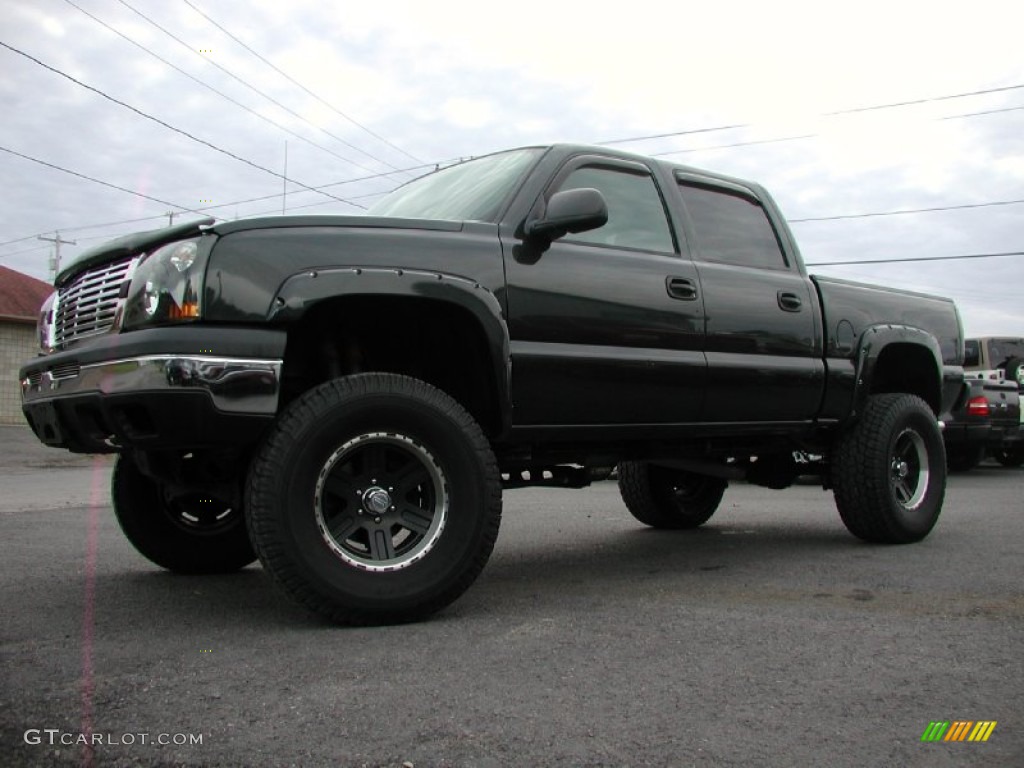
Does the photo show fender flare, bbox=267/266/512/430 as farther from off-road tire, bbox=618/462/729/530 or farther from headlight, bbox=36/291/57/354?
off-road tire, bbox=618/462/729/530

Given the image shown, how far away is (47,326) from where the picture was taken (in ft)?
13.0

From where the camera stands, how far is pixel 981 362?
15.3m

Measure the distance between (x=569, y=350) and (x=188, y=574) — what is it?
2.13 m

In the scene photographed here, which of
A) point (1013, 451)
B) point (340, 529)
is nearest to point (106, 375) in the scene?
point (340, 529)

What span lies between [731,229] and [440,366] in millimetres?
2004

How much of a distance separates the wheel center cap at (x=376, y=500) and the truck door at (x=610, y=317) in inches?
28.3

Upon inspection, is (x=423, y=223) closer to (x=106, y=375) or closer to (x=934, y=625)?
(x=106, y=375)

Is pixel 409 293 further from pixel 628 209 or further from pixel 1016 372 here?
pixel 1016 372

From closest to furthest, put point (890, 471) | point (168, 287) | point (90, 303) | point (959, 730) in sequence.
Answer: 1. point (959, 730)
2. point (168, 287)
3. point (90, 303)
4. point (890, 471)

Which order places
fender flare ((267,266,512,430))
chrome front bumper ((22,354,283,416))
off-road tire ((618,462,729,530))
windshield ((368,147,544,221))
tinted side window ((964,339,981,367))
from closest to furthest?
chrome front bumper ((22,354,283,416)) < fender flare ((267,266,512,430)) < windshield ((368,147,544,221)) < off-road tire ((618,462,729,530)) < tinted side window ((964,339,981,367))

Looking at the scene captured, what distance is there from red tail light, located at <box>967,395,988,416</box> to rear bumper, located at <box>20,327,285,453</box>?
35.4 ft

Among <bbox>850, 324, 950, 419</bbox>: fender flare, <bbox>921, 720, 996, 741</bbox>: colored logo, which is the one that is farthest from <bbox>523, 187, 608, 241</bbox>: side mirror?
<bbox>850, 324, 950, 419</bbox>: fender flare

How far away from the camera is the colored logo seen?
2.32m

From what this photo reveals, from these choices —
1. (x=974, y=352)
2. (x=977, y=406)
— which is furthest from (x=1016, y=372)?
(x=977, y=406)
